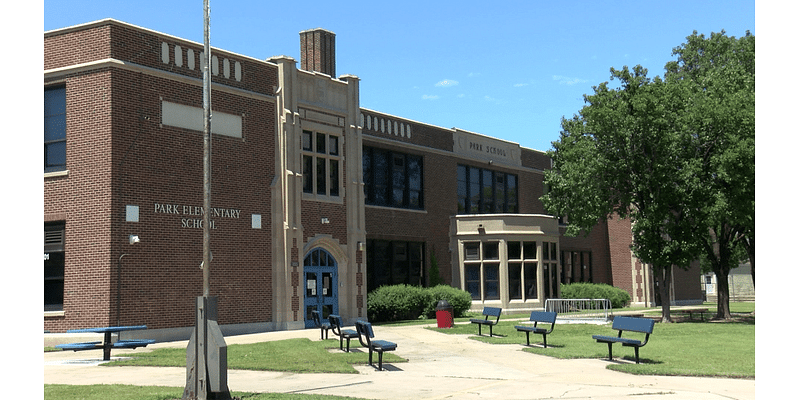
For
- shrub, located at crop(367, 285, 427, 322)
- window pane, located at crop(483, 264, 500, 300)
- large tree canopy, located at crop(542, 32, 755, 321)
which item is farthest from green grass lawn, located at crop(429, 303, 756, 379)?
window pane, located at crop(483, 264, 500, 300)

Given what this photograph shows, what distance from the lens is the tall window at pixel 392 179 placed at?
35.3 meters

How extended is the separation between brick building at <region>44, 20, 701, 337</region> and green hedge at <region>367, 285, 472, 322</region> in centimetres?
89

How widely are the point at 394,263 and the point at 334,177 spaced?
20.2 feet

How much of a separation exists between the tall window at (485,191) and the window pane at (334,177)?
34.2 ft

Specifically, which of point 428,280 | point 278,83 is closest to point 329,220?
point 278,83

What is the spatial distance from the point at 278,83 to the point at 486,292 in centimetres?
1511

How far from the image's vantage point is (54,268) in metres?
24.2

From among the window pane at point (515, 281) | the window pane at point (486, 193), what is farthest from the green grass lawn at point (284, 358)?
the window pane at point (486, 193)

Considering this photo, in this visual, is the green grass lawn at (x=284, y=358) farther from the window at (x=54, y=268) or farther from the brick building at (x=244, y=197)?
the window at (x=54, y=268)

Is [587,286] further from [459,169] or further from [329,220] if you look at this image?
[329,220]

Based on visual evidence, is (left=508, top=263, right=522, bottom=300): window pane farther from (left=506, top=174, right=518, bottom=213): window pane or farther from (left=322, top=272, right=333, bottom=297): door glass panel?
(left=322, top=272, right=333, bottom=297): door glass panel

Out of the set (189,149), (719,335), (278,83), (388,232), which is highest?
(278,83)

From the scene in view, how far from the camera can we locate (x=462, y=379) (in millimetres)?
14812

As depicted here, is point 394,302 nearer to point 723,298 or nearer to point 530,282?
point 530,282
